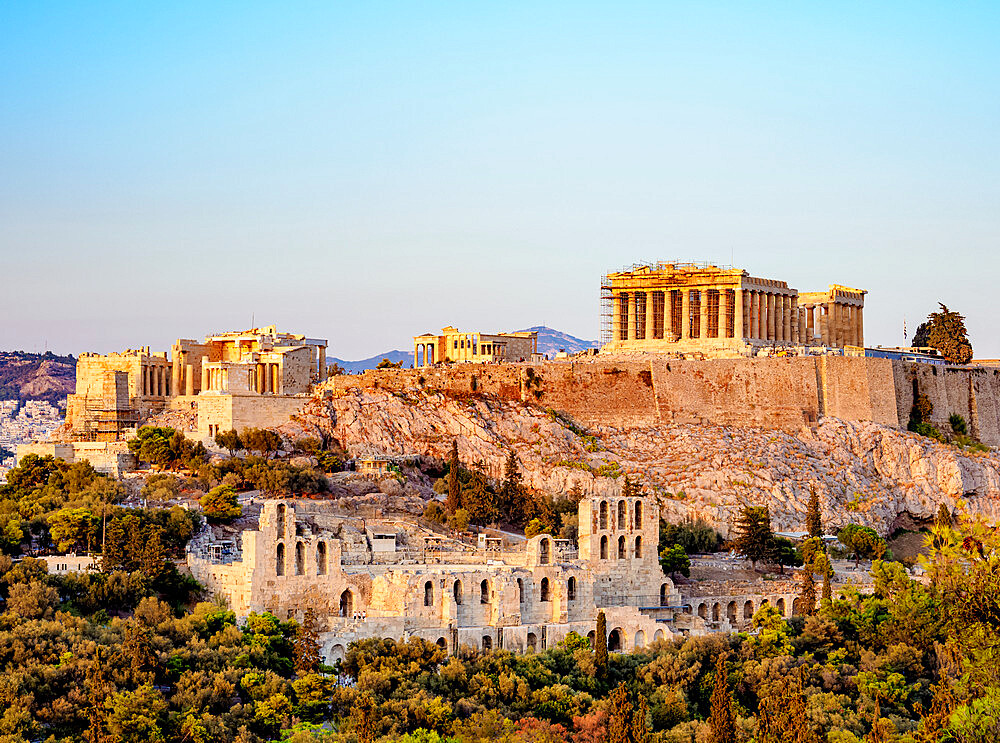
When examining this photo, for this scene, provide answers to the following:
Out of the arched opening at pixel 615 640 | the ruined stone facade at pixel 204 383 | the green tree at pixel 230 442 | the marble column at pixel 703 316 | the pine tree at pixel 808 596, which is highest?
the marble column at pixel 703 316

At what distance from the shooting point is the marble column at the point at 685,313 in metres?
A: 88.4

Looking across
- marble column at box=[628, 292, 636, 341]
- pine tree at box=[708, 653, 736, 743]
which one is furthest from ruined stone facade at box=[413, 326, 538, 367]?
pine tree at box=[708, 653, 736, 743]

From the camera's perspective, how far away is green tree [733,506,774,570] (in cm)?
6272

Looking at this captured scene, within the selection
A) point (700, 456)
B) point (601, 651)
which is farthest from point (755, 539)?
point (601, 651)

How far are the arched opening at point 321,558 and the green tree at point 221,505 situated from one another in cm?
906

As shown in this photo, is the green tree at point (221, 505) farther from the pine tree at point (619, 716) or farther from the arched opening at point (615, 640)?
the pine tree at point (619, 716)

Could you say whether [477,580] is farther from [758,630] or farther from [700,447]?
[700,447]

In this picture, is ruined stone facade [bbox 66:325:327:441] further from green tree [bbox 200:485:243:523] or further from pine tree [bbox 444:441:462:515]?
green tree [bbox 200:485:243:523]

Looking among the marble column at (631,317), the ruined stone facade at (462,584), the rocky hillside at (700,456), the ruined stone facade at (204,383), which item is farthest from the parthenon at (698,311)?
the ruined stone facade at (462,584)

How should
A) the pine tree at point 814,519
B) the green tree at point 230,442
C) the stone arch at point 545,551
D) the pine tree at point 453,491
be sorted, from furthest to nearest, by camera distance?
the green tree at point 230,442
the pine tree at point 814,519
the pine tree at point 453,491
the stone arch at point 545,551

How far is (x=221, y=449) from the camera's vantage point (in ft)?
227

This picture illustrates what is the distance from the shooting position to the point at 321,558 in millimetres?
48875

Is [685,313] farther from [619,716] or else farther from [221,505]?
[619,716]

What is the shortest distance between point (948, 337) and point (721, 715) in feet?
175
